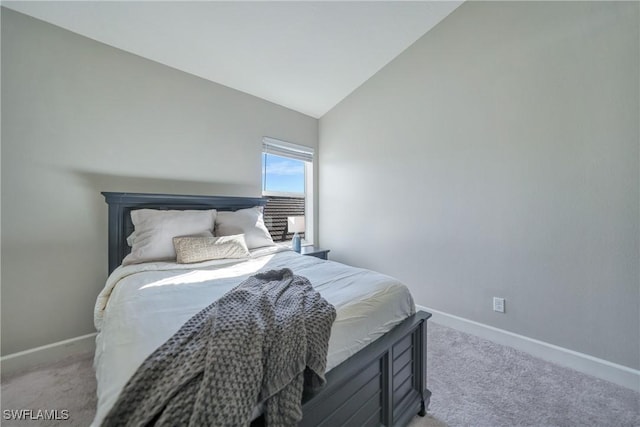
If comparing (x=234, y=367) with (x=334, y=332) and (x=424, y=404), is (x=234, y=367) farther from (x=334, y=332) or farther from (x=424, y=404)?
(x=424, y=404)

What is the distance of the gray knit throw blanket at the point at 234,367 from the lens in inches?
A: 24.9

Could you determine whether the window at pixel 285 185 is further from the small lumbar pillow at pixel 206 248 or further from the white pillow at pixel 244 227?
the small lumbar pillow at pixel 206 248

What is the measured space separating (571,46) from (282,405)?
2.81 m

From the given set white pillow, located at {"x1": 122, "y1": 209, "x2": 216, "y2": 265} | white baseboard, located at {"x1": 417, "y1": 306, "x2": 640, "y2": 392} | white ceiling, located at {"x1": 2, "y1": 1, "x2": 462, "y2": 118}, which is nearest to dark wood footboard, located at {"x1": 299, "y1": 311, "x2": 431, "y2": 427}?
white baseboard, located at {"x1": 417, "y1": 306, "x2": 640, "y2": 392}

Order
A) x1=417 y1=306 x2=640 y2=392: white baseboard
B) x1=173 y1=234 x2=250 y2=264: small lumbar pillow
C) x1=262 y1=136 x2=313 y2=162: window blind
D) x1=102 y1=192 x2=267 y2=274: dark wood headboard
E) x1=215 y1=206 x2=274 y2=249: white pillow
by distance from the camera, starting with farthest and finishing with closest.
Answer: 1. x1=262 y1=136 x2=313 y2=162: window blind
2. x1=215 y1=206 x2=274 y2=249: white pillow
3. x1=102 y1=192 x2=267 y2=274: dark wood headboard
4. x1=173 y1=234 x2=250 y2=264: small lumbar pillow
5. x1=417 y1=306 x2=640 y2=392: white baseboard

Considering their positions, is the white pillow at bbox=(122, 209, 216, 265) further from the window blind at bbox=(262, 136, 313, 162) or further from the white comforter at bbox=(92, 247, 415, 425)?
the window blind at bbox=(262, 136, 313, 162)

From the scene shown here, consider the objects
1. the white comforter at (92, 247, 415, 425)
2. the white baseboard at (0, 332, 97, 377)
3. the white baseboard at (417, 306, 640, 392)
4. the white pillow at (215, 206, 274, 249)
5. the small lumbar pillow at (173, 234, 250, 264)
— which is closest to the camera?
the white comforter at (92, 247, 415, 425)

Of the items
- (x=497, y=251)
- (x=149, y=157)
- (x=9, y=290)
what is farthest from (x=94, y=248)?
(x=497, y=251)

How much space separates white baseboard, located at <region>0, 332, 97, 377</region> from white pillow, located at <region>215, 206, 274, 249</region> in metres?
1.31

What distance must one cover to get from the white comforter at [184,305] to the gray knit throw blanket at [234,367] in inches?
2.9

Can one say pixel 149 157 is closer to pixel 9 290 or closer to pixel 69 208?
pixel 69 208

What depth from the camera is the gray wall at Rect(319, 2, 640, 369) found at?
162cm

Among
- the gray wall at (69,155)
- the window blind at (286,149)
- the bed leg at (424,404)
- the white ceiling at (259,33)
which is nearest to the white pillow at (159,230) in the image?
the gray wall at (69,155)

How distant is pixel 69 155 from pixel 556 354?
13.1ft
